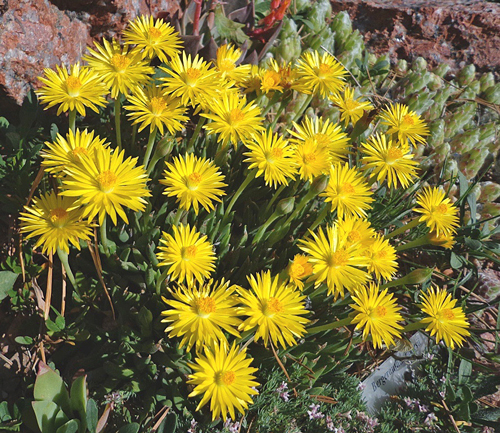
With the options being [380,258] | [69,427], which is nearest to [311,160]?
[380,258]

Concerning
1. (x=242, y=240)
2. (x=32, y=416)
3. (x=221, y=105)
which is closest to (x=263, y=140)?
(x=221, y=105)

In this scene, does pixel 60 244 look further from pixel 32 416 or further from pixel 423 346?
pixel 423 346

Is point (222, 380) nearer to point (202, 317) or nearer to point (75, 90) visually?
point (202, 317)

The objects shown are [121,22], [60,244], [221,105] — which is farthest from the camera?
[121,22]

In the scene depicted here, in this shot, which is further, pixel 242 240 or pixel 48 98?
pixel 242 240

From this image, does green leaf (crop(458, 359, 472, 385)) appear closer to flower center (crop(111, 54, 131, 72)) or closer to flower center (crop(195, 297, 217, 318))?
flower center (crop(195, 297, 217, 318))

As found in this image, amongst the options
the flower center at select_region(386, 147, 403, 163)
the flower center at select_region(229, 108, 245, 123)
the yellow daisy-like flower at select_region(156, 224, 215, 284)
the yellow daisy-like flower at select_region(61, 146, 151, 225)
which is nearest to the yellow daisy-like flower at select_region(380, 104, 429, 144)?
the flower center at select_region(386, 147, 403, 163)
